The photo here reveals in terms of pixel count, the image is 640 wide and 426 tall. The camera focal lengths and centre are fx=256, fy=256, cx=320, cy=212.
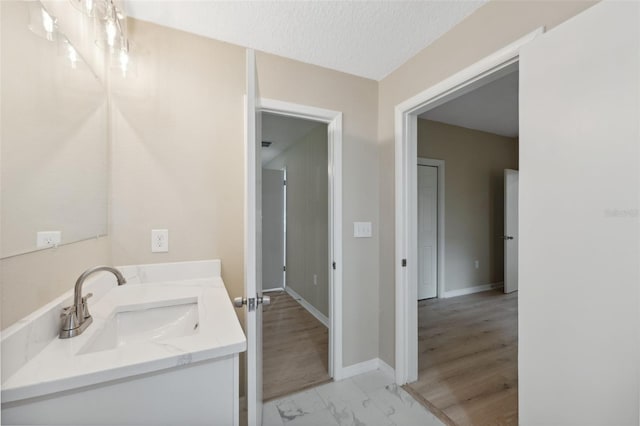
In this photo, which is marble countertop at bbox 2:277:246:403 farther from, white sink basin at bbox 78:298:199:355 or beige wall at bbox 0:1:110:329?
beige wall at bbox 0:1:110:329

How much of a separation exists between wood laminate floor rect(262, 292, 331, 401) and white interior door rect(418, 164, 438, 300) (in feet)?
5.51

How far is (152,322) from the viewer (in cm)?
109

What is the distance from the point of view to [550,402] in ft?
3.09

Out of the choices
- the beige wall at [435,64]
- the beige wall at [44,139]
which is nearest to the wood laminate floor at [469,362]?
the beige wall at [435,64]

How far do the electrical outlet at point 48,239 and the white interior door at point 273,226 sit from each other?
10.5ft

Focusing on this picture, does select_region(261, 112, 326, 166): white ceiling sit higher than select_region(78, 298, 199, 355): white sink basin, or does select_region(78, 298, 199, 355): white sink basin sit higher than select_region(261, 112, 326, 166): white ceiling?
select_region(261, 112, 326, 166): white ceiling

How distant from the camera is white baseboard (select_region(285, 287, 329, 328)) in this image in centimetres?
293

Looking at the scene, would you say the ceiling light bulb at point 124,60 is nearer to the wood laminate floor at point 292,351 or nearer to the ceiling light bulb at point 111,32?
the ceiling light bulb at point 111,32

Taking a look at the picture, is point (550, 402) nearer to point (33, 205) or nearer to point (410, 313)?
point (410, 313)

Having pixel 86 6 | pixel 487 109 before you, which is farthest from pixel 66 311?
pixel 487 109

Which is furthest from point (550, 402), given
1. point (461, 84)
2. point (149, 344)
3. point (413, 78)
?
point (413, 78)

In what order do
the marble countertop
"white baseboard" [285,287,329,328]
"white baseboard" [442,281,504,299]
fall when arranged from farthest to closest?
"white baseboard" [442,281,504,299]
"white baseboard" [285,287,329,328]
the marble countertop

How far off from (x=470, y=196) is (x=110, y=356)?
168 inches

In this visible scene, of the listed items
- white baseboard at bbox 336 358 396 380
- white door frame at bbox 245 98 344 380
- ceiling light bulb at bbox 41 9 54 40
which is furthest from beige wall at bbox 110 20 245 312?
white baseboard at bbox 336 358 396 380
